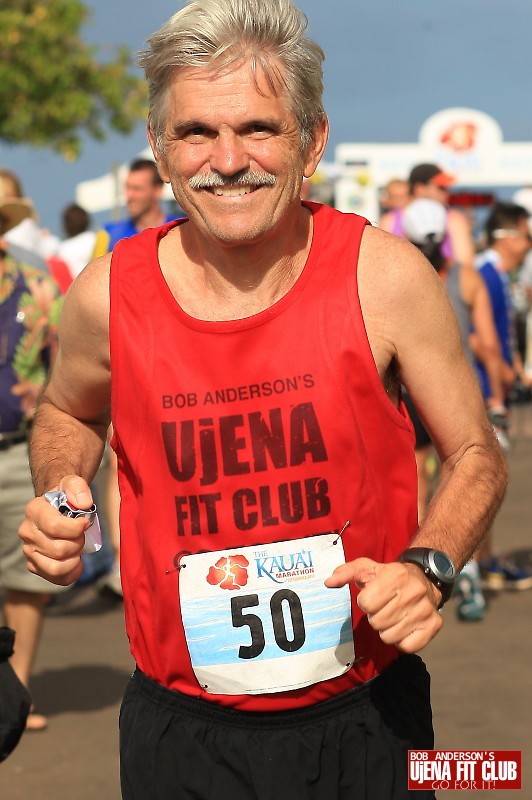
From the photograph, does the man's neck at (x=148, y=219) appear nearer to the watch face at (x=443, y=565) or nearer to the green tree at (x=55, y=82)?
the watch face at (x=443, y=565)

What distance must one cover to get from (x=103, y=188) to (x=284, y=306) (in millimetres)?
27787

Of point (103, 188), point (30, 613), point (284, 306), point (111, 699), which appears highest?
point (103, 188)

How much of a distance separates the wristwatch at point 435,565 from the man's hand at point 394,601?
0.07 m

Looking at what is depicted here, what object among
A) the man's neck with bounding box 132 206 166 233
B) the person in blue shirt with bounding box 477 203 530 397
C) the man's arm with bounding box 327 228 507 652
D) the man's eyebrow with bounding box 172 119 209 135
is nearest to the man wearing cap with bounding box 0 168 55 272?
the man's neck with bounding box 132 206 166 233

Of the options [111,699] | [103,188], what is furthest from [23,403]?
[103,188]

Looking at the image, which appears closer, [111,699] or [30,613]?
[30,613]

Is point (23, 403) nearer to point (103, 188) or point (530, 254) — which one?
point (530, 254)

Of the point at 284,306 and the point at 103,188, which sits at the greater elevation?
the point at 103,188

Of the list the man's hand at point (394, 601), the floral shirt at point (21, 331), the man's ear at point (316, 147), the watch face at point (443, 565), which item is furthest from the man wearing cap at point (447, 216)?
the man's hand at point (394, 601)

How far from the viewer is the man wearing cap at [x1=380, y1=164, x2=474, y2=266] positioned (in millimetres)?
7805

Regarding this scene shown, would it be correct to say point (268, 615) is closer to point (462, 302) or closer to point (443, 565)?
point (443, 565)

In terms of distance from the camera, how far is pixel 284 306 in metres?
2.71

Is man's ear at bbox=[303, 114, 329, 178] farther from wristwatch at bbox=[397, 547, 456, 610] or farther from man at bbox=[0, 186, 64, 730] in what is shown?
man at bbox=[0, 186, 64, 730]
